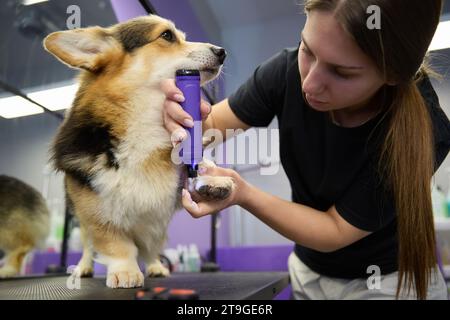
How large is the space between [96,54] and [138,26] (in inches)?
3.7

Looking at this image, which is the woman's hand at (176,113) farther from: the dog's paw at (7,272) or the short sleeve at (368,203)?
the dog's paw at (7,272)

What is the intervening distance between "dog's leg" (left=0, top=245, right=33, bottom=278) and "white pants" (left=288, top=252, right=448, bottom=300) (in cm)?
68

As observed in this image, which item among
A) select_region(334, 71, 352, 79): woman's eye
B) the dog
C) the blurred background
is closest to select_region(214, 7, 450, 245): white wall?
the blurred background

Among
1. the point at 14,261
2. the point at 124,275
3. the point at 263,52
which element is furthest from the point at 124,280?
the point at 263,52

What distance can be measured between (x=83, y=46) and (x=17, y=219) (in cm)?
47

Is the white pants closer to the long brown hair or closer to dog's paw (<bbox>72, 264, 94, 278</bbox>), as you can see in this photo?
the long brown hair

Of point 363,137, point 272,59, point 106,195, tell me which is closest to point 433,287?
point 363,137

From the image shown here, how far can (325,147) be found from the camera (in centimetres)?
74

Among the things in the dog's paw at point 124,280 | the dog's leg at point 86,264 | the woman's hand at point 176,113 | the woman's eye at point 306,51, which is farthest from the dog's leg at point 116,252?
the woman's eye at point 306,51

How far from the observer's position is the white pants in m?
0.82

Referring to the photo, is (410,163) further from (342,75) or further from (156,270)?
(156,270)
